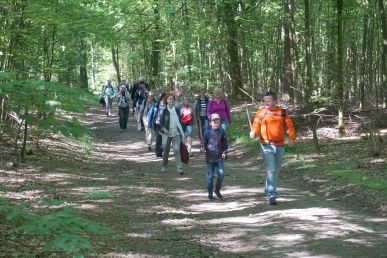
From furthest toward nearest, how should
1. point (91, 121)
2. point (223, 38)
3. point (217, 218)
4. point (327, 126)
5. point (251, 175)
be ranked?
point (91, 121)
point (223, 38)
point (327, 126)
point (251, 175)
point (217, 218)

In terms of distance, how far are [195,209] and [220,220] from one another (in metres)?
0.89

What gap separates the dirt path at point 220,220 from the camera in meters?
Answer: 6.52

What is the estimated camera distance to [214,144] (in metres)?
9.47

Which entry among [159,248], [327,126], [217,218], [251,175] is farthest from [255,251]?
[327,126]

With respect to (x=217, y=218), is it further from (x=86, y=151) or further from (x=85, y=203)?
(x=86, y=151)

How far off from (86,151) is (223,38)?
24.9ft

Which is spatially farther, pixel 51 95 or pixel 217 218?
pixel 217 218

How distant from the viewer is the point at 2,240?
623 cm

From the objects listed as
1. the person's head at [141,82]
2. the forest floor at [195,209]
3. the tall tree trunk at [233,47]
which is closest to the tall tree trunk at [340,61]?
the forest floor at [195,209]

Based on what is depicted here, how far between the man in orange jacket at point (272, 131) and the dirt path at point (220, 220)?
2.28ft

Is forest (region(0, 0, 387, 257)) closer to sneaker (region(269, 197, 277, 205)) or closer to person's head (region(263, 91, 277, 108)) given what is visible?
sneaker (region(269, 197, 277, 205))

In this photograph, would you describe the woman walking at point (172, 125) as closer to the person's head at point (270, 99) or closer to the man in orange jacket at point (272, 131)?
the man in orange jacket at point (272, 131)

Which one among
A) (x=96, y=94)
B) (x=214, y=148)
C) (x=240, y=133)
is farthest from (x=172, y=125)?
(x=240, y=133)

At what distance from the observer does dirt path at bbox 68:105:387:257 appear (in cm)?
652
